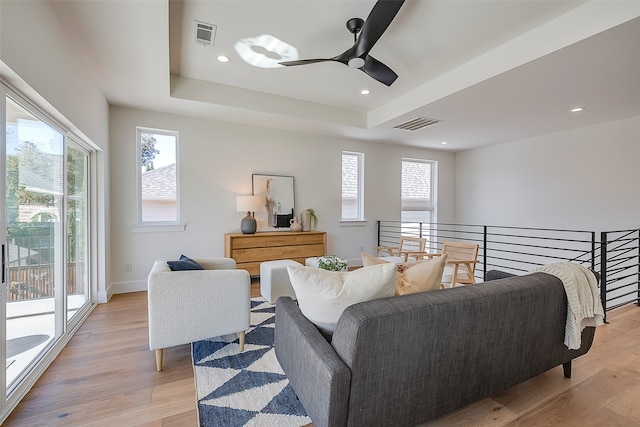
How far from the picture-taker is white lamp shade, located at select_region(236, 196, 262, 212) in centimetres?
430

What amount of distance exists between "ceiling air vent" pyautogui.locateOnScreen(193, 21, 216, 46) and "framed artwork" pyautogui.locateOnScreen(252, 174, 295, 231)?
7.34ft

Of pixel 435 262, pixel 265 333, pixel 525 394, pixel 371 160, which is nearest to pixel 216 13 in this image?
pixel 435 262

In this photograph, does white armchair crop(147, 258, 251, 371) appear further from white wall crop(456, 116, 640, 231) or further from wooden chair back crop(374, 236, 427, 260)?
white wall crop(456, 116, 640, 231)

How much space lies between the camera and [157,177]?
4184mm

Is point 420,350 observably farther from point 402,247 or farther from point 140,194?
point 140,194

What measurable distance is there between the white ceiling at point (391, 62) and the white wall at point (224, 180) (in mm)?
381

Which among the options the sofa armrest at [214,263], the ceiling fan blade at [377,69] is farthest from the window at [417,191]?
the sofa armrest at [214,263]

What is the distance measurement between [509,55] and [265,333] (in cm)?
343

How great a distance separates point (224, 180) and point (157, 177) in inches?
36.1

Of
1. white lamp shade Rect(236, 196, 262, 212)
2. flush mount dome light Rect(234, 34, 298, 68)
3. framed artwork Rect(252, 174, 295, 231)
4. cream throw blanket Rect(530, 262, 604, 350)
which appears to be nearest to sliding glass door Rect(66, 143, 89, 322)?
white lamp shade Rect(236, 196, 262, 212)

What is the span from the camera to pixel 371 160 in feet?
19.0

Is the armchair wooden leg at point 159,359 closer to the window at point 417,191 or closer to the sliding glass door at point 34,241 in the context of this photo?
the sliding glass door at point 34,241

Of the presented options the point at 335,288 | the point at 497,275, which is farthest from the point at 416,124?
the point at 335,288

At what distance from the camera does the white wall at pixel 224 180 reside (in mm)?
3963
